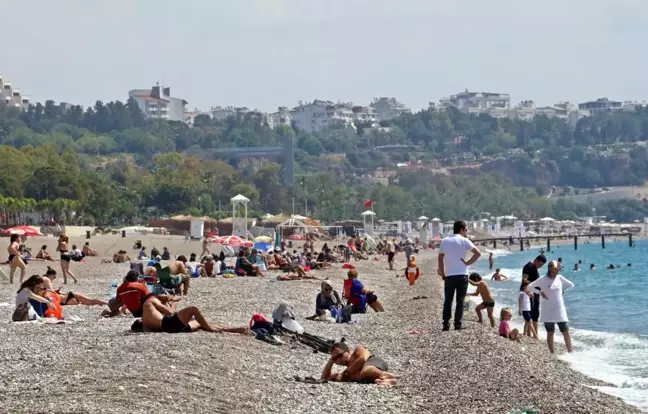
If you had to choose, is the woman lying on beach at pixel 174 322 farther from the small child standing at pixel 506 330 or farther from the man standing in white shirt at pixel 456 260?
the small child standing at pixel 506 330

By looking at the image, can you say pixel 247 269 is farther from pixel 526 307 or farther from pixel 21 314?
pixel 21 314

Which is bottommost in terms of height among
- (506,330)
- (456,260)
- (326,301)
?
(506,330)

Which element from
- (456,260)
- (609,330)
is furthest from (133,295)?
(609,330)

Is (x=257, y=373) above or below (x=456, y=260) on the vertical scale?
below

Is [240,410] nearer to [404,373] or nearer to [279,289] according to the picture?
[404,373]

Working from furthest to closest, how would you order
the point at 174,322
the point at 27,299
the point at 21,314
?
the point at 27,299 < the point at 21,314 < the point at 174,322

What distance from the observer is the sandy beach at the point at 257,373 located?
9672 mm

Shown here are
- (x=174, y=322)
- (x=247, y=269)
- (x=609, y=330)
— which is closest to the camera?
(x=174, y=322)

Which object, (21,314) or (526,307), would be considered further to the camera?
(526,307)


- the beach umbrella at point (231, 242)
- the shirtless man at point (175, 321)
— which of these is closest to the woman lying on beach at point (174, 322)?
the shirtless man at point (175, 321)

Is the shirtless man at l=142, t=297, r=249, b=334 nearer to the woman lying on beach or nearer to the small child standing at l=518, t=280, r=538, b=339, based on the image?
the woman lying on beach

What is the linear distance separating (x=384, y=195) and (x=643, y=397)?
14262 centimetres

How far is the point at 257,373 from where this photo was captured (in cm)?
1182

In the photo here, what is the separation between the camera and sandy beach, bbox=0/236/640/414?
31.7 ft
